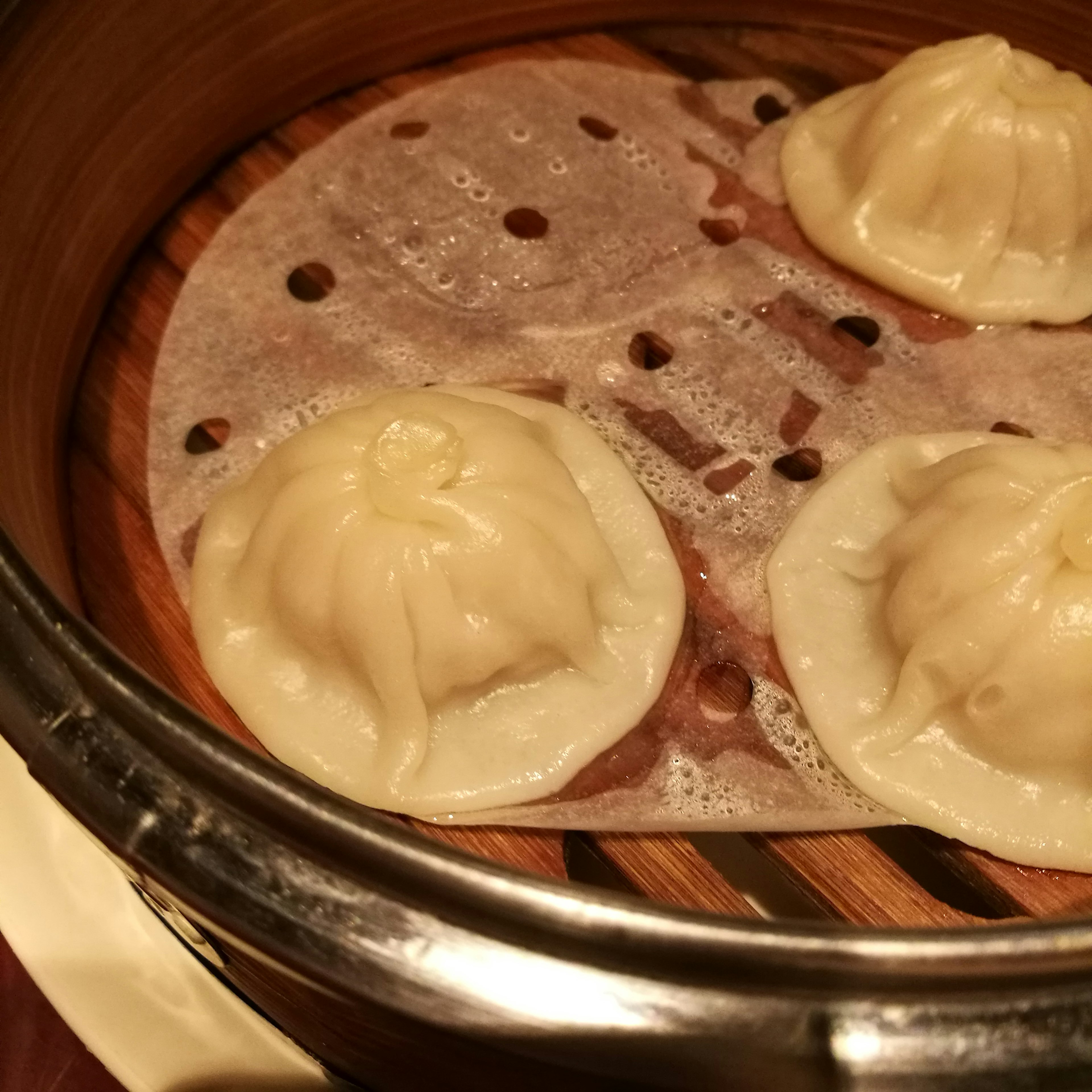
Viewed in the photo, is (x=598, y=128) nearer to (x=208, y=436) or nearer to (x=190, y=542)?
(x=208, y=436)

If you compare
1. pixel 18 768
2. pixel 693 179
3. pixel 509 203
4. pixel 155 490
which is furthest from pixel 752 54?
pixel 18 768

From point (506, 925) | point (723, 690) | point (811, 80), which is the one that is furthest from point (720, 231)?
point (506, 925)

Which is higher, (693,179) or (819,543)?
(693,179)

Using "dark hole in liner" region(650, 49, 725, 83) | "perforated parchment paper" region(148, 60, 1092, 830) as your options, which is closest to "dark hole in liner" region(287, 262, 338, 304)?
"perforated parchment paper" region(148, 60, 1092, 830)

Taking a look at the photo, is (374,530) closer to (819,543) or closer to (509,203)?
→ (819,543)

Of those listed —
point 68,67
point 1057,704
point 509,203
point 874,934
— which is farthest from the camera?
point 509,203

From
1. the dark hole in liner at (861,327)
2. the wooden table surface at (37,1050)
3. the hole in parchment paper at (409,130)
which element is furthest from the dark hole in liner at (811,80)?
the wooden table surface at (37,1050)

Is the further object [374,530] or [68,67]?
[68,67]

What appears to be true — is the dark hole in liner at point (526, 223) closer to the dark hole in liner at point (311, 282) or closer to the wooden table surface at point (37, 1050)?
the dark hole in liner at point (311, 282)
